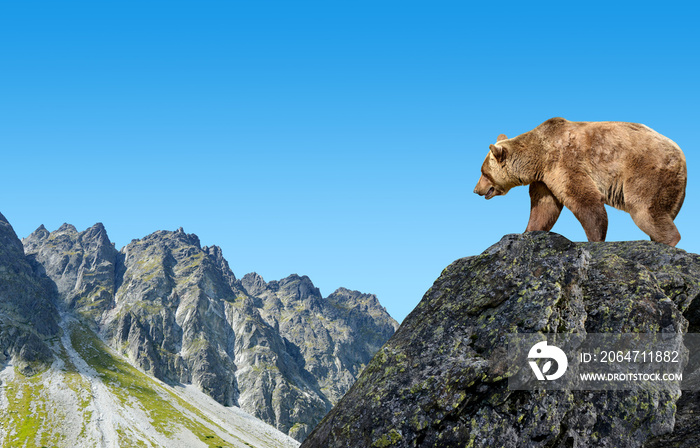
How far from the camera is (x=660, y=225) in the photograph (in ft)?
46.0

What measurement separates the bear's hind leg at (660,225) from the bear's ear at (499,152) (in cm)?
402

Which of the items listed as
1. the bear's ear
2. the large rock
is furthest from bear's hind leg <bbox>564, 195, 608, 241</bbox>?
the bear's ear

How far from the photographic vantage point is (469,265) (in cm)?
1458

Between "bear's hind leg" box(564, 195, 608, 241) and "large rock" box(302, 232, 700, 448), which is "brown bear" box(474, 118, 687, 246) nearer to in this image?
"bear's hind leg" box(564, 195, 608, 241)

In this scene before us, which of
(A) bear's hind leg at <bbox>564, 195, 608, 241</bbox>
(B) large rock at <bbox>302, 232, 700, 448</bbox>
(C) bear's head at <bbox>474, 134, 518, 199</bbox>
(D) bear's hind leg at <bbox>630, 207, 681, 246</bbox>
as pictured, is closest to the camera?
(B) large rock at <bbox>302, 232, 700, 448</bbox>

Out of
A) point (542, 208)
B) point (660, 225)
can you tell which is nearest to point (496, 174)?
point (542, 208)

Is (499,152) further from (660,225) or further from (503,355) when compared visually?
(503,355)

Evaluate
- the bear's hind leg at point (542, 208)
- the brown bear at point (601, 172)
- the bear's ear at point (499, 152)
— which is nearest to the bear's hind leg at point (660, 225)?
the brown bear at point (601, 172)

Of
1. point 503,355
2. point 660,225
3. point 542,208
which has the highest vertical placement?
point 542,208

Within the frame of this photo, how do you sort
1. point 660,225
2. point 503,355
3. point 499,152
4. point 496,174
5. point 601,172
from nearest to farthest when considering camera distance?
1. point 503,355
2. point 660,225
3. point 601,172
4. point 499,152
5. point 496,174

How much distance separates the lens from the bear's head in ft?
51.7

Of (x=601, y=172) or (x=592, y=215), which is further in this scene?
(x=601, y=172)

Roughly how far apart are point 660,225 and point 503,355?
6.58 metres

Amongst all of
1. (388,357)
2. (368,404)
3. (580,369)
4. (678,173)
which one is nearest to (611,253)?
(678,173)
